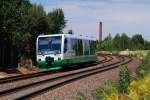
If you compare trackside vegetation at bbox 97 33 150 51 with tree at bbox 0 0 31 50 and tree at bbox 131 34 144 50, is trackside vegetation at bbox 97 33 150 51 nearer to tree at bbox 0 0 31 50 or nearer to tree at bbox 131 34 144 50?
tree at bbox 131 34 144 50

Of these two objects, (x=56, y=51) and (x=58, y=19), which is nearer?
(x=56, y=51)

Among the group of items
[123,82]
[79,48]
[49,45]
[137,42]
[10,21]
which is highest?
[10,21]

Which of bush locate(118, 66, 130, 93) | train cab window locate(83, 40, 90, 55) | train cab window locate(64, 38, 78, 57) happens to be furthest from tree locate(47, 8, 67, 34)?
bush locate(118, 66, 130, 93)

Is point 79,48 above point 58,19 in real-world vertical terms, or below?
below

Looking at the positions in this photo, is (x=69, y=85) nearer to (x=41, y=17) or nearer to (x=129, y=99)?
(x=129, y=99)

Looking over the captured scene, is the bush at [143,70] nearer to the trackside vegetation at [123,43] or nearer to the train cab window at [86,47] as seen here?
Result: the train cab window at [86,47]

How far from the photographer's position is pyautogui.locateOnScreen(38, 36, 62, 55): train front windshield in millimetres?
38062

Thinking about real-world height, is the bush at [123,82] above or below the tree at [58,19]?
below

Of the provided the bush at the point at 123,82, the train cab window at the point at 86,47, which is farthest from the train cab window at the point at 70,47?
the bush at the point at 123,82

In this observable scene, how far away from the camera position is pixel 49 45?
38.6 m

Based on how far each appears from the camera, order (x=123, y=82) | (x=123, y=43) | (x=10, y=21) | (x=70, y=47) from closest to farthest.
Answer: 1. (x=123, y=82)
2. (x=70, y=47)
3. (x=10, y=21)
4. (x=123, y=43)

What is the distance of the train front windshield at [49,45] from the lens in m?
38.1

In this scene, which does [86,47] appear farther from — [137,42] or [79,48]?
[137,42]

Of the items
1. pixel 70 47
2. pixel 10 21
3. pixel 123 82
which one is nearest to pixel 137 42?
pixel 70 47
